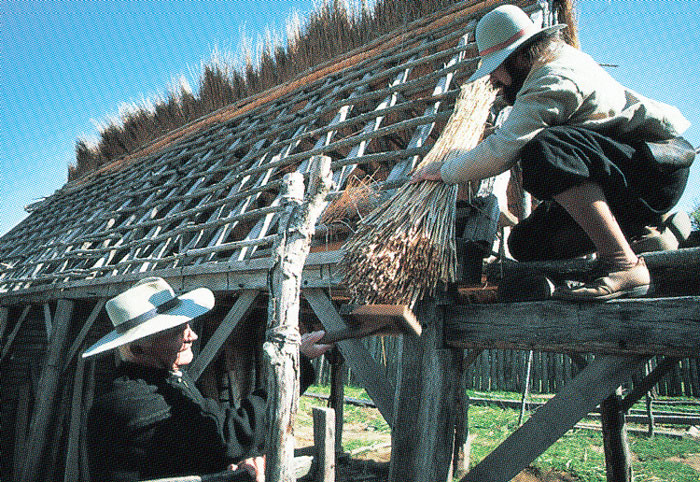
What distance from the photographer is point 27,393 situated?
7.84 m

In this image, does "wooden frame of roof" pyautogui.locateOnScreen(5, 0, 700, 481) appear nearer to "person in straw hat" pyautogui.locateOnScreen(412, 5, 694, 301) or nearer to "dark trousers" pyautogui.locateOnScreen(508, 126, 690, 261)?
"person in straw hat" pyautogui.locateOnScreen(412, 5, 694, 301)

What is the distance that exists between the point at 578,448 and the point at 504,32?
22.8 feet

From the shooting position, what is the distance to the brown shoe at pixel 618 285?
1880 millimetres

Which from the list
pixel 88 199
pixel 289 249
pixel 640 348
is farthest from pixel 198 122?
pixel 640 348

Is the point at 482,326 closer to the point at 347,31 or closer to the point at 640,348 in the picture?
the point at 640,348

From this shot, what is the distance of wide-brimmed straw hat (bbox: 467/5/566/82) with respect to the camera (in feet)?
6.84

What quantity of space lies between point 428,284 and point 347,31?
5.62m

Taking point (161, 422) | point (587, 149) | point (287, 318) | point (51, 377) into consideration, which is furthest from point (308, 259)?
point (51, 377)

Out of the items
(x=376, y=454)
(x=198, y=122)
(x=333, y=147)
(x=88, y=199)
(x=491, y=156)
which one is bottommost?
(x=376, y=454)

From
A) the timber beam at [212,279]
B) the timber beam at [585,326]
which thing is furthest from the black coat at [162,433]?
the timber beam at [585,326]

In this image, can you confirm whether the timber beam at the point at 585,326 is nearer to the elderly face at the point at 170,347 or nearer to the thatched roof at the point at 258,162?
the thatched roof at the point at 258,162

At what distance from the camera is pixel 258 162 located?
5352mm

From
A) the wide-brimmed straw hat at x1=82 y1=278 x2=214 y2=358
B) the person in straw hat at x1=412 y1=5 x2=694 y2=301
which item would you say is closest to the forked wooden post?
the wide-brimmed straw hat at x1=82 y1=278 x2=214 y2=358

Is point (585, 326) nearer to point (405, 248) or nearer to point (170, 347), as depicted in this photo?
point (405, 248)
